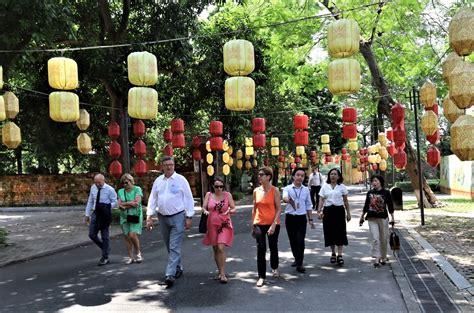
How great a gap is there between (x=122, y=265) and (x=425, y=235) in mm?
7133

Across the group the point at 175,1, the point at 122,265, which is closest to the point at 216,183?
the point at 122,265

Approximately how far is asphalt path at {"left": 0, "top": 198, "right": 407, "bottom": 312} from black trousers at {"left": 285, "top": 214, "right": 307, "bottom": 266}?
0.29 meters

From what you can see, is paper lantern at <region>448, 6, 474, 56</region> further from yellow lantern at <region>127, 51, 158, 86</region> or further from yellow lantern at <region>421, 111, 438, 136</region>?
yellow lantern at <region>421, 111, 438, 136</region>

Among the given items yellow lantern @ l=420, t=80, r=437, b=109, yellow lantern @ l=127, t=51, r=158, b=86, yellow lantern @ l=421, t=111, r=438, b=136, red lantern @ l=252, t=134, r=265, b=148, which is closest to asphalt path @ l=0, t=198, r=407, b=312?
yellow lantern @ l=127, t=51, r=158, b=86

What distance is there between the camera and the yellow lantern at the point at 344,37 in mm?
6902

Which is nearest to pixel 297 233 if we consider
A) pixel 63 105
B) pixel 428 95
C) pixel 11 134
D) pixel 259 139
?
pixel 63 105

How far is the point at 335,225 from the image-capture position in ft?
26.1

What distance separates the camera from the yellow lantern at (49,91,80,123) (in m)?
8.21

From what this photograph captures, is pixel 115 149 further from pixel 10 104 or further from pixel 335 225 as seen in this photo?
pixel 335 225

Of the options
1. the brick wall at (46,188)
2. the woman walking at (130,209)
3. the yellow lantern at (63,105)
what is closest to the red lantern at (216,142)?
the woman walking at (130,209)

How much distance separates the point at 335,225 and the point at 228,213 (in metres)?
2.11

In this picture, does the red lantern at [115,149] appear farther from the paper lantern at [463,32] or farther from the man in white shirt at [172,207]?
the paper lantern at [463,32]

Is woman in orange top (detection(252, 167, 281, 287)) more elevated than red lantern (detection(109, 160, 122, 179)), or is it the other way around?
red lantern (detection(109, 160, 122, 179))

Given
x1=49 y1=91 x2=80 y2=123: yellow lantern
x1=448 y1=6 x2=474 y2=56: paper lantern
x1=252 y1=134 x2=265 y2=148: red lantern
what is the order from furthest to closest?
x1=252 y1=134 x2=265 y2=148: red lantern < x1=49 y1=91 x2=80 y2=123: yellow lantern < x1=448 y1=6 x2=474 y2=56: paper lantern
